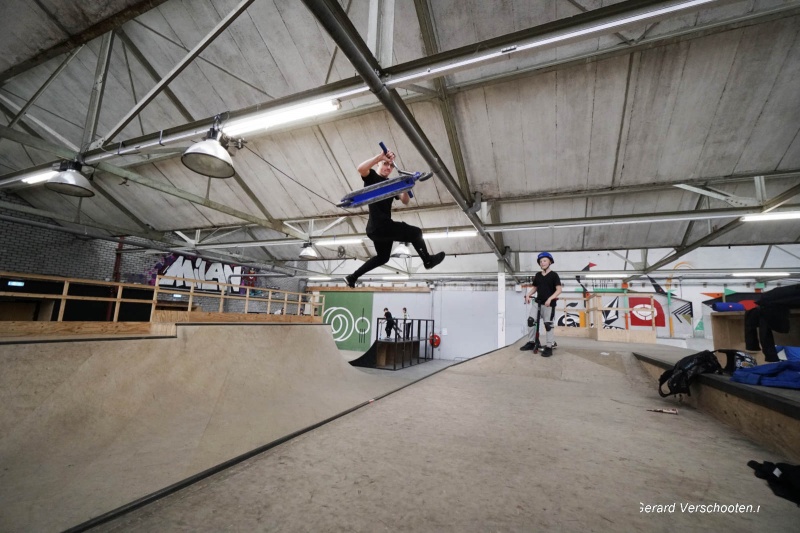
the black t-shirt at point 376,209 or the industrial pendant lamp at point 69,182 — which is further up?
the industrial pendant lamp at point 69,182

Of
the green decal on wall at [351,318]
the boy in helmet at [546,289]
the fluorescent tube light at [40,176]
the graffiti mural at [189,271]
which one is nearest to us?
the boy in helmet at [546,289]

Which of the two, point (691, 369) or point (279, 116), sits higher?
point (279, 116)

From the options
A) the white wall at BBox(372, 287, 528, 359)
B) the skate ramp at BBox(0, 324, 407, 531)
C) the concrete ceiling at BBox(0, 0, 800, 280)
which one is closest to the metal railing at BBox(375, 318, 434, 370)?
the white wall at BBox(372, 287, 528, 359)

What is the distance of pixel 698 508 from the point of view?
1.45m

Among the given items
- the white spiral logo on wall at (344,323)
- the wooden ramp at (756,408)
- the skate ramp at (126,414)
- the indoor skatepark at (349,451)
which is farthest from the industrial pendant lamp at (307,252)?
the white spiral logo on wall at (344,323)

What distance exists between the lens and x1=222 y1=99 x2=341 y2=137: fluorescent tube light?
4.12m

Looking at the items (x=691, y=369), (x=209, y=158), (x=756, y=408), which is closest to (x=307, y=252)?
(x=209, y=158)

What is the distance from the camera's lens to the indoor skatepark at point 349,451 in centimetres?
145

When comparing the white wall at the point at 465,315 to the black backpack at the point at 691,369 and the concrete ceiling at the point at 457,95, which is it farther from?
the black backpack at the point at 691,369

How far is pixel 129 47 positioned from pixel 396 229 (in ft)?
24.6

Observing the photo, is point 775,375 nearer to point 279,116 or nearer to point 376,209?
point 376,209

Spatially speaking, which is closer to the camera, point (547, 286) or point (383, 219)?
point (383, 219)

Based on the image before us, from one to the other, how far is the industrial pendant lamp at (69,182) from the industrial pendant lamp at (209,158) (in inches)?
88.9

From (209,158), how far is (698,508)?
5.09 metres
